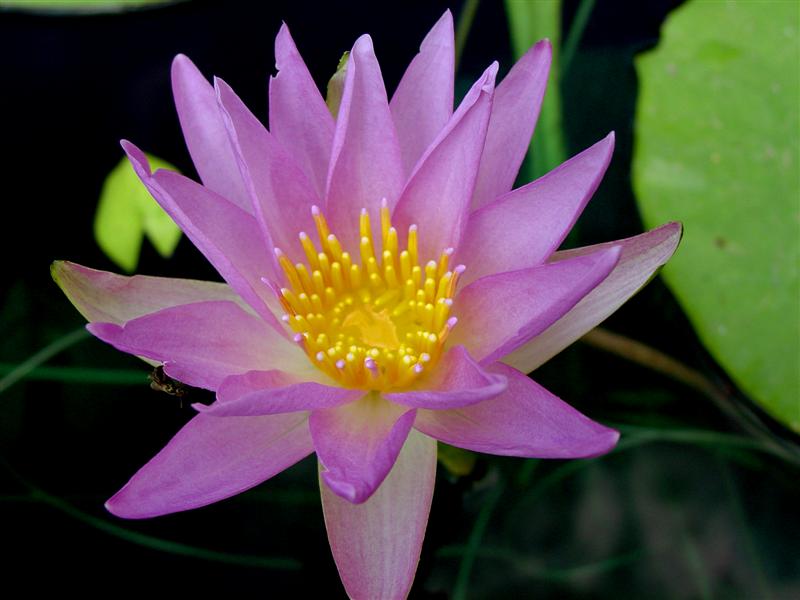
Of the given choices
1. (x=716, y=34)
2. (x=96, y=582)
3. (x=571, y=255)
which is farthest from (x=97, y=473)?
(x=716, y=34)

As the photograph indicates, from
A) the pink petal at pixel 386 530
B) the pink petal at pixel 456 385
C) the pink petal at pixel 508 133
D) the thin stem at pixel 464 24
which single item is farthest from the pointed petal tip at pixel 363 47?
the thin stem at pixel 464 24

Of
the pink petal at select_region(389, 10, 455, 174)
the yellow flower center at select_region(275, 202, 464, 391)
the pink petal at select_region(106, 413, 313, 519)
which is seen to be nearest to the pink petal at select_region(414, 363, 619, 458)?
the yellow flower center at select_region(275, 202, 464, 391)

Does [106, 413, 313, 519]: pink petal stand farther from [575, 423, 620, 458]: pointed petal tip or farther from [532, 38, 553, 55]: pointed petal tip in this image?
[532, 38, 553, 55]: pointed petal tip

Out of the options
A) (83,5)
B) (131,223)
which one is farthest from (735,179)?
(83,5)

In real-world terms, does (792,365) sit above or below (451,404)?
below

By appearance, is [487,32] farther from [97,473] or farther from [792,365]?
[97,473]

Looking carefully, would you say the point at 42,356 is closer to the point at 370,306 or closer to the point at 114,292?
the point at 114,292

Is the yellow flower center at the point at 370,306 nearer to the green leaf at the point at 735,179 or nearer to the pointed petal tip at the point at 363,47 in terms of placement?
the pointed petal tip at the point at 363,47
